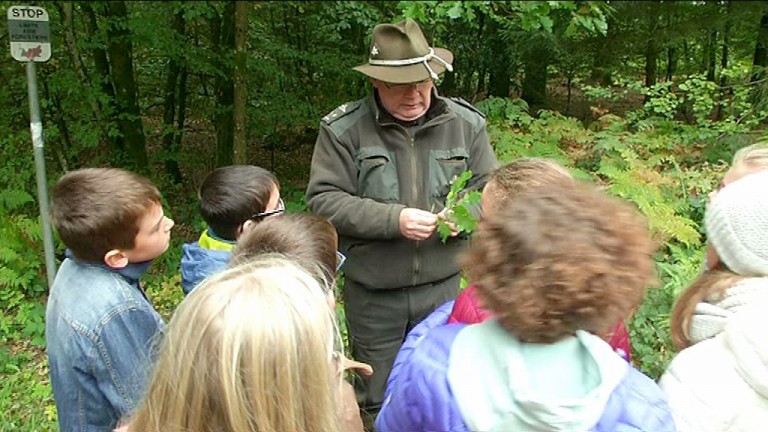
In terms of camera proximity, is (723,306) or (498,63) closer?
(723,306)

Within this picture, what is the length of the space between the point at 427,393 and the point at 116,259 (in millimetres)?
1197

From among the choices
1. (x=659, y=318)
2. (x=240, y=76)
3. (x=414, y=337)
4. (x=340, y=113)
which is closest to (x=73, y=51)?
(x=240, y=76)

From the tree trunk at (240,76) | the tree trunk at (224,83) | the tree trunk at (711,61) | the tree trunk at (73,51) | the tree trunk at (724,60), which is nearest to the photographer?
the tree trunk at (724,60)

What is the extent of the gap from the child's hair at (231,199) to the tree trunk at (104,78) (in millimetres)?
5858

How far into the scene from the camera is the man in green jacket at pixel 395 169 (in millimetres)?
2895

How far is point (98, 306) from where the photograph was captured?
6.42 ft

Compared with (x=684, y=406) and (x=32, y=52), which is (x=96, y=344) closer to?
(x=684, y=406)

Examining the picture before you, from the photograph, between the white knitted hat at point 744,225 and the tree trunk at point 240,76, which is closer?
the white knitted hat at point 744,225

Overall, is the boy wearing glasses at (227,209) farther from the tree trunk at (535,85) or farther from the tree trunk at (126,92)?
the tree trunk at (535,85)

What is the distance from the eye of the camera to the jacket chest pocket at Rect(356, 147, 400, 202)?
2939 millimetres

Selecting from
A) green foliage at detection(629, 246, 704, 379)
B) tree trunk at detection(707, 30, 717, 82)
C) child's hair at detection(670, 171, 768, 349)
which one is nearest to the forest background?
green foliage at detection(629, 246, 704, 379)

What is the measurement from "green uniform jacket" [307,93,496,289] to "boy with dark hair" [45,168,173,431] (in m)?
1.05

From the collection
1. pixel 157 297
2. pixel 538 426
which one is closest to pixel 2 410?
pixel 157 297

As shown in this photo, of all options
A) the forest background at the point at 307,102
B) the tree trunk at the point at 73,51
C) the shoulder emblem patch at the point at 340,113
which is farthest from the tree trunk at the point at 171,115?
the shoulder emblem patch at the point at 340,113
